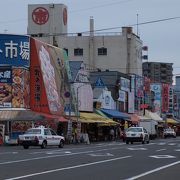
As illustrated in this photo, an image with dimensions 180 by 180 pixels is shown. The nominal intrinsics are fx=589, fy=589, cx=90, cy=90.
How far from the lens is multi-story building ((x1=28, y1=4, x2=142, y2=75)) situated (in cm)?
9700

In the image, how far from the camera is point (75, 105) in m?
64.4

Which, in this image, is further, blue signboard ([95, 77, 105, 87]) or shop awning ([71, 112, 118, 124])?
blue signboard ([95, 77, 105, 87])

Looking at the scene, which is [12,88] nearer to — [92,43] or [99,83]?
[99,83]

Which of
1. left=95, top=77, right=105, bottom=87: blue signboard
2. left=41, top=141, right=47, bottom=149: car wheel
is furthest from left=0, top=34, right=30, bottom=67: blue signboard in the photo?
left=95, top=77, right=105, bottom=87: blue signboard

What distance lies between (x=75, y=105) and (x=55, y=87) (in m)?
5.01

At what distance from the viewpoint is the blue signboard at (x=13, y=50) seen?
54.6 meters

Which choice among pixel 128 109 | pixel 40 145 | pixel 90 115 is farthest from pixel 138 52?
pixel 40 145

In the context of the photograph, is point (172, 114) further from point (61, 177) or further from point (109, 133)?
point (61, 177)

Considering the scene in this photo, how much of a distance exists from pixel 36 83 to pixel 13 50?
3928 millimetres

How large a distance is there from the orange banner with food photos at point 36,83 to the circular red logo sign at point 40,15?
1607 inches

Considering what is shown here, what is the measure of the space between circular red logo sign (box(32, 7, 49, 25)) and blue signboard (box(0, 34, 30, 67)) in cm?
4160

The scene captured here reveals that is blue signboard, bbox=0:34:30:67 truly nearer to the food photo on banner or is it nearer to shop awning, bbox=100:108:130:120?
the food photo on banner

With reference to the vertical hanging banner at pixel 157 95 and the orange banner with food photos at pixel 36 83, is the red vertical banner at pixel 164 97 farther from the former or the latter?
the orange banner with food photos at pixel 36 83

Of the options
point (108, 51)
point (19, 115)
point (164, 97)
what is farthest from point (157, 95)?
point (19, 115)
